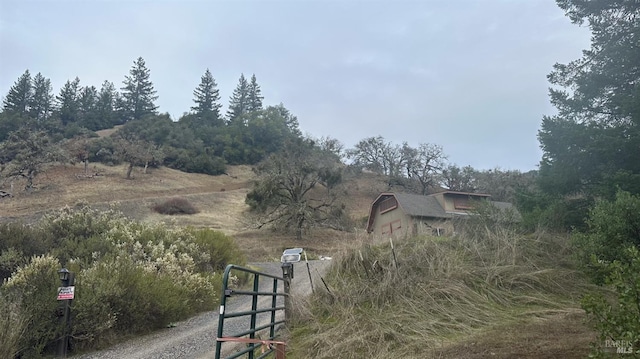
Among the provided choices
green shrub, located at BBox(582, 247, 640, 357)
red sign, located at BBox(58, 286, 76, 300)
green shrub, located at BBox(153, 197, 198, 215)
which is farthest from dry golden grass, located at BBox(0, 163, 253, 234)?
green shrub, located at BBox(582, 247, 640, 357)

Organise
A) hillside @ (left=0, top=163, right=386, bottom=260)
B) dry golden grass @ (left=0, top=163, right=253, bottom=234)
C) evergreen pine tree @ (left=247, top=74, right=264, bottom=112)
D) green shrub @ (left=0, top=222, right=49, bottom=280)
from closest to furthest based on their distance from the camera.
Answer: green shrub @ (left=0, top=222, right=49, bottom=280)
hillside @ (left=0, top=163, right=386, bottom=260)
dry golden grass @ (left=0, top=163, right=253, bottom=234)
evergreen pine tree @ (left=247, top=74, right=264, bottom=112)

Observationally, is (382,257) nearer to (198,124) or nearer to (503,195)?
(503,195)

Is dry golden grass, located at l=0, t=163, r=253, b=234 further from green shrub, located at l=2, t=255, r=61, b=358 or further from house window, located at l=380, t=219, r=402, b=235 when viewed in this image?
green shrub, located at l=2, t=255, r=61, b=358

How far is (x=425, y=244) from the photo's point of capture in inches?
372

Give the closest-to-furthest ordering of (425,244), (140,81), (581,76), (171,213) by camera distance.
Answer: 1. (425,244)
2. (581,76)
3. (171,213)
4. (140,81)

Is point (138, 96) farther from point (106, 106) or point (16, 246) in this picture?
point (16, 246)

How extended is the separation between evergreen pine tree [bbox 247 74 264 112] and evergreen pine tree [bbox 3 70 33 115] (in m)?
45.4

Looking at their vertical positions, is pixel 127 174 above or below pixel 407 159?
below

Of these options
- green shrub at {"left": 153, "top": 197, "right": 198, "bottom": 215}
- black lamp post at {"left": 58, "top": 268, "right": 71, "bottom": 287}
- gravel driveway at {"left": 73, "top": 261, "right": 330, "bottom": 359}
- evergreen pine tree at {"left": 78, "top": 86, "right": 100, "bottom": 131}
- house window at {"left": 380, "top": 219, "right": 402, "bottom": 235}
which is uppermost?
evergreen pine tree at {"left": 78, "top": 86, "right": 100, "bottom": 131}

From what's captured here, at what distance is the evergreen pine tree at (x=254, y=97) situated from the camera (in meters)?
102

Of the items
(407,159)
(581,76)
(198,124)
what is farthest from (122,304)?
(198,124)

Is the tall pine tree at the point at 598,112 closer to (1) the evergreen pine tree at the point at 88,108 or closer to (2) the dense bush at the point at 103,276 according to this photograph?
(2) the dense bush at the point at 103,276

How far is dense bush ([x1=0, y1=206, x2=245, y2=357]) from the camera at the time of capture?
25.0 feet

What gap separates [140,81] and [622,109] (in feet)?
323
